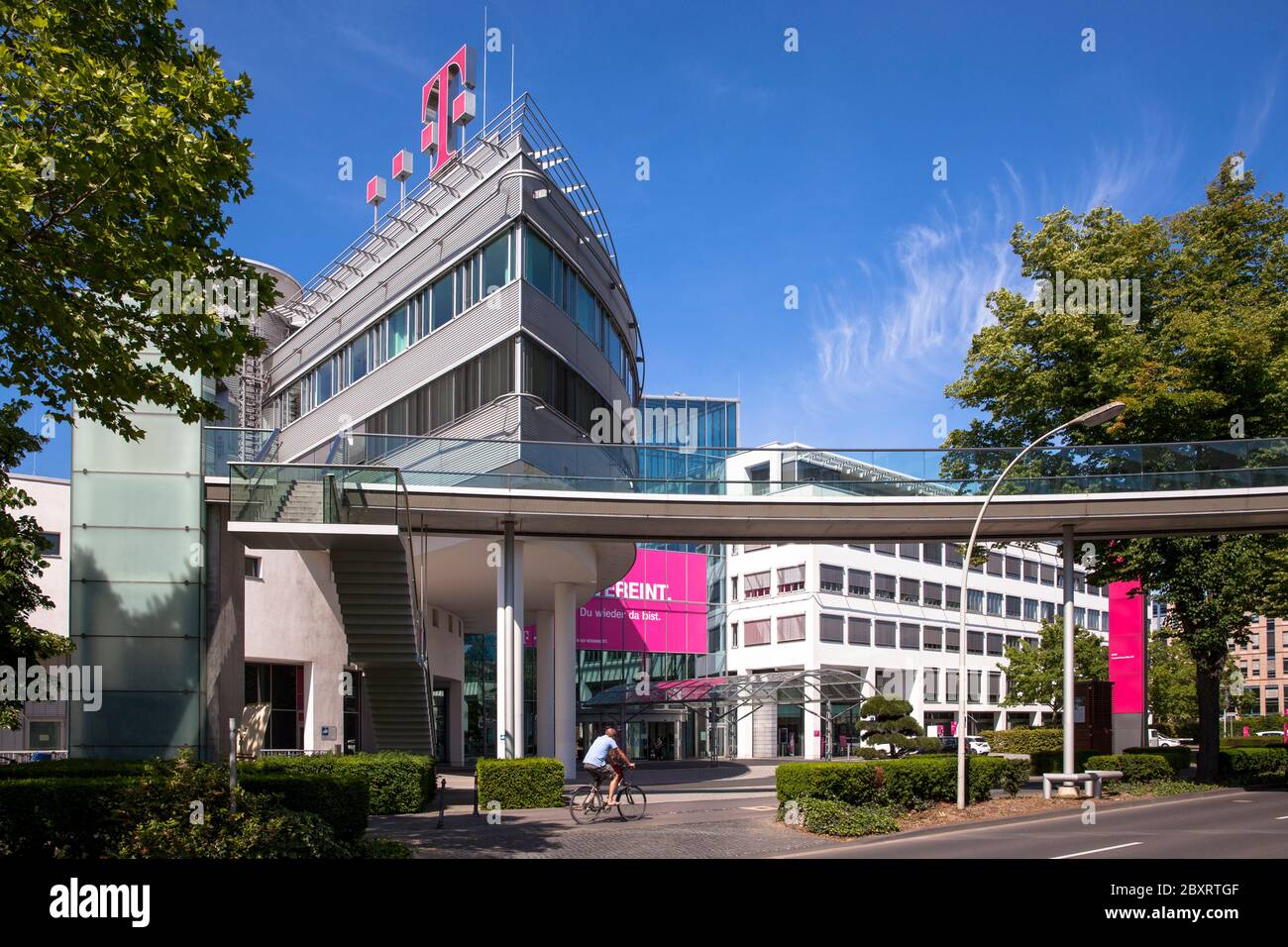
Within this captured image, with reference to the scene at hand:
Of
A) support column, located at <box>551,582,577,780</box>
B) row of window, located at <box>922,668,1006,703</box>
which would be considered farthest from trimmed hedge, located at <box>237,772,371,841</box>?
row of window, located at <box>922,668,1006,703</box>

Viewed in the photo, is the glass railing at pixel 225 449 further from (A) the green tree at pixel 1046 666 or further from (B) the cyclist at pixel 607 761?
(A) the green tree at pixel 1046 666

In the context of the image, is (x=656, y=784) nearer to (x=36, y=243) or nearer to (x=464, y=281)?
(x=464, y=281)

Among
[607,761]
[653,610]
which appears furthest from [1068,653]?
[653,610]

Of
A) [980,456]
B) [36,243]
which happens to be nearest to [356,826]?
[36,243]

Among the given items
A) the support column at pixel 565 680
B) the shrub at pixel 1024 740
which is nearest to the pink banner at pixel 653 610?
the shrub at pixel 1024 740

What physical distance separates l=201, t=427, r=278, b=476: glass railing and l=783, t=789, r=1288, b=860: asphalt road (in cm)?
1303

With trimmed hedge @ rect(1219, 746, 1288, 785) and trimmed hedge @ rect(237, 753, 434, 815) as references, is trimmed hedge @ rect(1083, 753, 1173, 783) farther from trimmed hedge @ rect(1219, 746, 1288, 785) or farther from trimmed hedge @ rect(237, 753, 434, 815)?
trimmed hedge @ rect(237, 753, 434, 815)

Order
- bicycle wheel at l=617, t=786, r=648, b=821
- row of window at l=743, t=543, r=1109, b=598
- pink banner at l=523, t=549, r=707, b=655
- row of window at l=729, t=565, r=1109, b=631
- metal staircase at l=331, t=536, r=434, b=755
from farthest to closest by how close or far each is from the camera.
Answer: row of window at l=743, t=543, r=1109, b=598
row of window at l=729, t=565, r=1109, b=631
pink banner at l=523, t=549, r=707, b=655
metal staircase at l=331, t=536, r=434, b=755
bicycle wheel at l=617, t=786, r=648, b=821

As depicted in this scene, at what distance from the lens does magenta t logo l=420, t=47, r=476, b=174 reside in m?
40.3

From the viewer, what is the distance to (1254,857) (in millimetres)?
15406

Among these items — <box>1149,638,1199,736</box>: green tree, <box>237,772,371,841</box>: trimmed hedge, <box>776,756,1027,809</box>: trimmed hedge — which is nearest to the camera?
<box>237,772,371,841</box>: trimmed hedge

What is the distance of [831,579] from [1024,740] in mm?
24461

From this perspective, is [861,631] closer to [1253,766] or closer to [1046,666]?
[1046,666]

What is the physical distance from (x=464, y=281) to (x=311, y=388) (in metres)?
12.8
